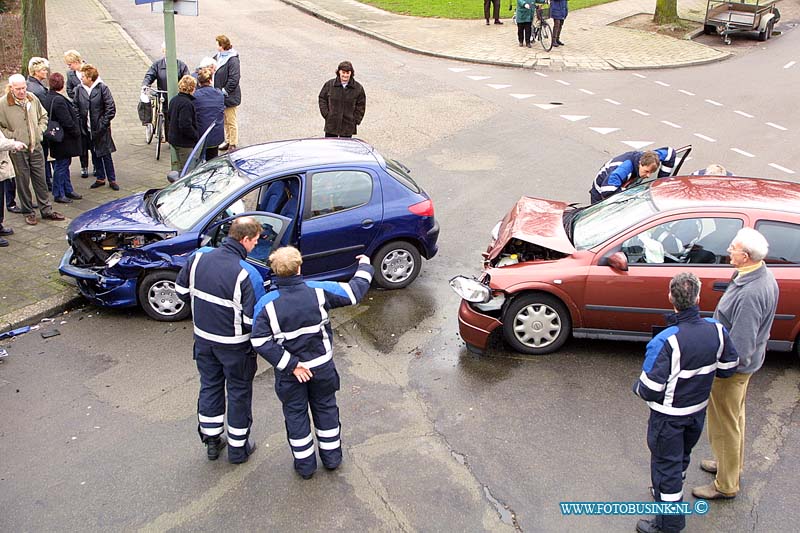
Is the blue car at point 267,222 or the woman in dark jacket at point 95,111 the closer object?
the blue car at point 267,222

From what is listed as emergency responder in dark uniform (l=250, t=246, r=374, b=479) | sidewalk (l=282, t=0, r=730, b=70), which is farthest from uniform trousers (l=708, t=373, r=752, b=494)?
sidewalk (l=282, t=0, r=730, b=70)

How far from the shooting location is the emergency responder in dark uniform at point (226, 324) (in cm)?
528

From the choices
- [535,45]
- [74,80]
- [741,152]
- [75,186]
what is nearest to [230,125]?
[74,80]

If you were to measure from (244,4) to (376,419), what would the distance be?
2509cm

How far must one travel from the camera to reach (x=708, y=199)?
6938 mm

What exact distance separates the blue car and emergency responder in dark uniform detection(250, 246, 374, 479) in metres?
2.24

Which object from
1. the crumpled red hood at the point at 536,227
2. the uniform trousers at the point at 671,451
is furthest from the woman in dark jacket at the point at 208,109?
the uniform trousers at the point at 671,451

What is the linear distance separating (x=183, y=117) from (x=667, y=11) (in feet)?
62.5

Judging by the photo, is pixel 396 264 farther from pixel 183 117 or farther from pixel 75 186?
pixel 75 186

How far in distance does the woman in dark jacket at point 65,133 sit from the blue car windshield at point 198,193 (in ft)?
8.17

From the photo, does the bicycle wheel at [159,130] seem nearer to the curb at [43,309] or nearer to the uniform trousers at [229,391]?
the curb at [43,309]

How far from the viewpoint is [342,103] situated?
11.6m

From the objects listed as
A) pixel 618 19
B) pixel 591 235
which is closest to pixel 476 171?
pixel 591 235

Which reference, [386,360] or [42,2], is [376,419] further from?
[42,2]
